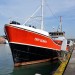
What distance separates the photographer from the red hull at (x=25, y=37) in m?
19.5

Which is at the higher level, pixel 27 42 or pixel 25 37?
pixel 25 37

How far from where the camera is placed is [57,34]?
29.7 meters

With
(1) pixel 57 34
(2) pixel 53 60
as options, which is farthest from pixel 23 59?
(1) pixel 57 34

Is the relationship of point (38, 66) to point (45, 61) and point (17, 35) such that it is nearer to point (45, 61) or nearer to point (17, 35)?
point (45, 61)

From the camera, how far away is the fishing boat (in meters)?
19.5

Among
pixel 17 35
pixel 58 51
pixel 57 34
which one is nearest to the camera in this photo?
pixel 17 35

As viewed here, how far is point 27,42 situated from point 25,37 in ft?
1.52

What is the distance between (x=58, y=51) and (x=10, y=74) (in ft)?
25.4

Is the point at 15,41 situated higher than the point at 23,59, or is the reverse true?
the point at 15,41

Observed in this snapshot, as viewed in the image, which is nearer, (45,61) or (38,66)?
(38,66)

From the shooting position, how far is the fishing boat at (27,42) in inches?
770

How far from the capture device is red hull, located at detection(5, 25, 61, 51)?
766 inches

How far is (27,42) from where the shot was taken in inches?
795

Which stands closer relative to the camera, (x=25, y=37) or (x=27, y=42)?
(x=25, y=37)
